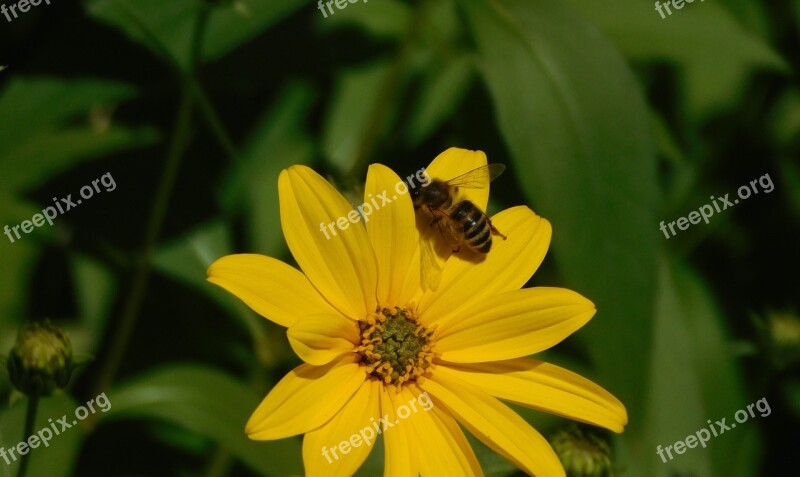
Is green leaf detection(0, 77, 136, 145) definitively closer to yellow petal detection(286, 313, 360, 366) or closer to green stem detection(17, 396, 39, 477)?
green stem detection(17, 396, 39, 477)

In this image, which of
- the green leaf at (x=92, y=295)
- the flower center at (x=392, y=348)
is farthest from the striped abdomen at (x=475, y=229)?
the green leaf at (x=92, y=295)

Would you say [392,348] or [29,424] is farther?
[392,348]

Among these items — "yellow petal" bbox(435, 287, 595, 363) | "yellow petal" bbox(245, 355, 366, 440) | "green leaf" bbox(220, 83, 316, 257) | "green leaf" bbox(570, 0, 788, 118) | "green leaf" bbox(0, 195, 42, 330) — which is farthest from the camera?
"green leaf" bbox(570, 0, 788, 118)

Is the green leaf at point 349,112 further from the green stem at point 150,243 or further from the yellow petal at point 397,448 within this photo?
the yellow petal at point 397,448

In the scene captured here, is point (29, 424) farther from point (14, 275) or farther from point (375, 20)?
point (375, 20)

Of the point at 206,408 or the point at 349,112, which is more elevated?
the point at 349,112

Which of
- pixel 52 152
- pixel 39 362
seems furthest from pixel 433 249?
pixel 52 152

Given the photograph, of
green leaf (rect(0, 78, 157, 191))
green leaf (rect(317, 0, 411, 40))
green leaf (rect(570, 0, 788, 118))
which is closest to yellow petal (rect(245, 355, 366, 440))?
green leaf (rect(0, 78, 157, 191))

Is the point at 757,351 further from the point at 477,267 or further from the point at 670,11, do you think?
the point at 670,11
